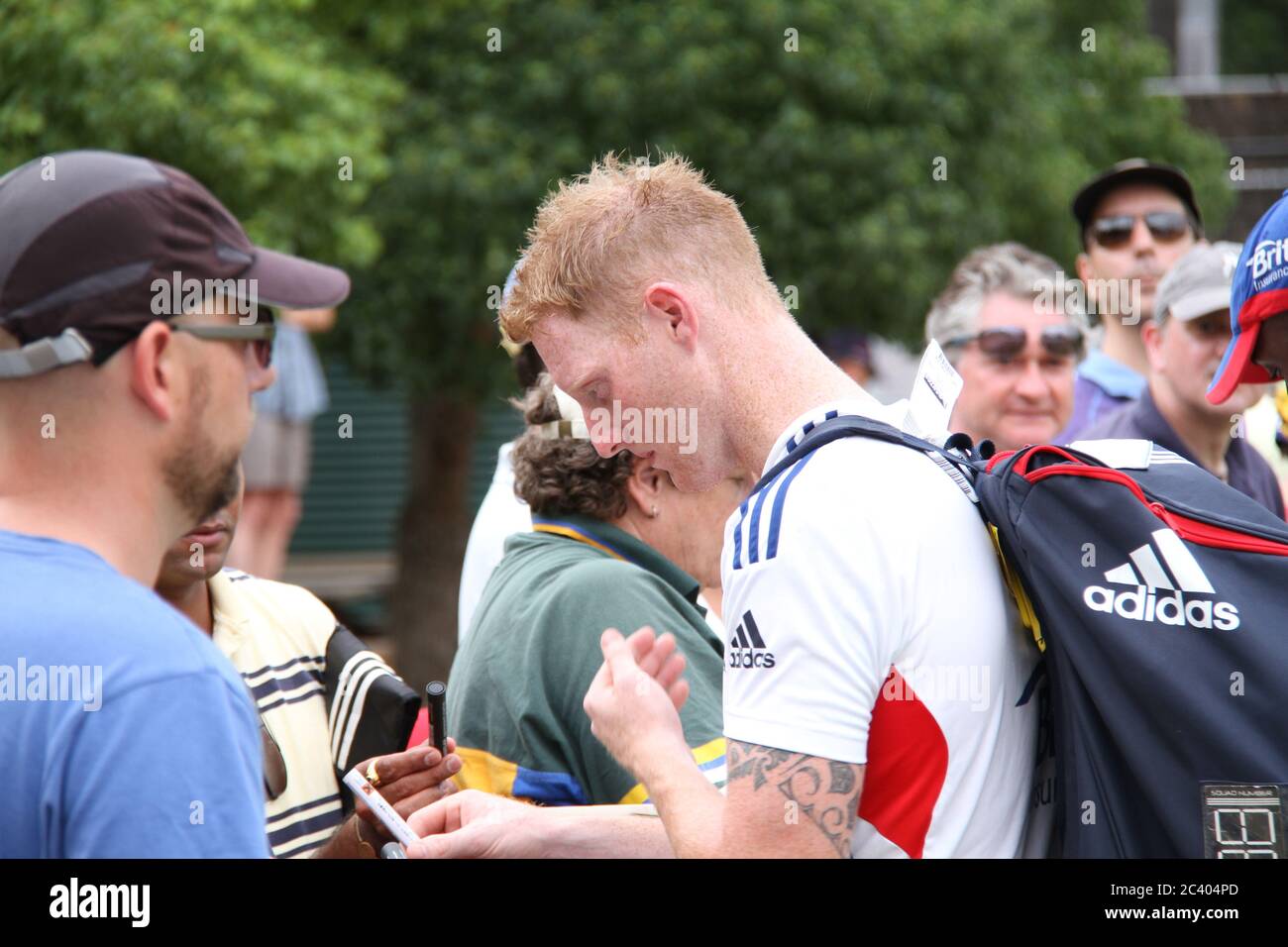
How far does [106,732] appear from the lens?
1725 mm

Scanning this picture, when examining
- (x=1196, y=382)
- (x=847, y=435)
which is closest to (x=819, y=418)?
(x=847, y=435)

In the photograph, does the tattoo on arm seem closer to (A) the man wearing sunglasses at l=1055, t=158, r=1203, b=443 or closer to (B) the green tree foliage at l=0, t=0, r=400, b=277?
(A) the man wearing sunglasses at l=1055, t=158, r=1203, b=443

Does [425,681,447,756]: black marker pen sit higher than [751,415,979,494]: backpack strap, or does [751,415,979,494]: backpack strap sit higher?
[751,415,979,494]: backpack strap

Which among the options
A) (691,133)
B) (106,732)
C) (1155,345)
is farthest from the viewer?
(691,133)

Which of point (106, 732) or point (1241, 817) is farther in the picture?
point (1241, 817)

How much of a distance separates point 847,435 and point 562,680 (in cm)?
90

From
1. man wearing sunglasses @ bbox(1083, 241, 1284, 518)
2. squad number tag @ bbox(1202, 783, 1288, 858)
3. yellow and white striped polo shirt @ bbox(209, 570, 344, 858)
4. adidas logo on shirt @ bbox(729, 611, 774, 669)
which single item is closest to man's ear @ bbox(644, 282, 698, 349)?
adidas logo on shirt @ bbox(729, 611, 774, 669)

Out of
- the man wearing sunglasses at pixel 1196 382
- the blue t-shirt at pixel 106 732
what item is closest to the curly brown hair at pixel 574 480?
the blue t-shirt at pixel 106 732

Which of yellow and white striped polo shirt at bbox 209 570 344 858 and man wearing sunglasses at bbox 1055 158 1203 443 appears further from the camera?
man wearing sunglasses at bbox 1055 158 1203 443

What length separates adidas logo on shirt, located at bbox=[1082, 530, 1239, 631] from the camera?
2.07 meters

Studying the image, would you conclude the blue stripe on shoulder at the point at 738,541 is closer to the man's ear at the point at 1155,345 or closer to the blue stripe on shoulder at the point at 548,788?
the blue stripe on shoulder at the point at 548,788

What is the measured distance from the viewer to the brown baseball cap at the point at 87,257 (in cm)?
189

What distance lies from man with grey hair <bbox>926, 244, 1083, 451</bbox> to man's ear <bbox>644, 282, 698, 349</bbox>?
2862mm

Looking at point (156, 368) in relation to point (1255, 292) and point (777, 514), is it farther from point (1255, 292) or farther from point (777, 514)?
point (1255, 292)
